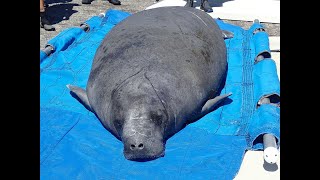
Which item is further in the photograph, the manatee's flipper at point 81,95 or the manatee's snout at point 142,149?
the manatee's flipper at point 81,95

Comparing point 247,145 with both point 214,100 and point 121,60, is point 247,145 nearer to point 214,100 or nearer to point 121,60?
point 214,100

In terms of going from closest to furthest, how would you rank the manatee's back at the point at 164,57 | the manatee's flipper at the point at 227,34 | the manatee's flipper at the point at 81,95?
the manatee's back at the point at 164,57 → the manatee's flipper at the point at 81,95 → the manatee's flipper at the point at 227,34

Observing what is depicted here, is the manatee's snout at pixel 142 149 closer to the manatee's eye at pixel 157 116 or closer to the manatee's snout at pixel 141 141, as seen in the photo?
the manatee's snout at pixel 141 141

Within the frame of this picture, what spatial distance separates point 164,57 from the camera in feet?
13.6

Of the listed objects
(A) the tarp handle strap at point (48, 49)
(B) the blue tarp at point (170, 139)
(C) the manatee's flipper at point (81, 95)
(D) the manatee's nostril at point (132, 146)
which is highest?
(A) the tarp handle strap at point (48, 49)

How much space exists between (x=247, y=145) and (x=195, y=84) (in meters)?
0.73

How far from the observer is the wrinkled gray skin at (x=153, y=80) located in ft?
11.8

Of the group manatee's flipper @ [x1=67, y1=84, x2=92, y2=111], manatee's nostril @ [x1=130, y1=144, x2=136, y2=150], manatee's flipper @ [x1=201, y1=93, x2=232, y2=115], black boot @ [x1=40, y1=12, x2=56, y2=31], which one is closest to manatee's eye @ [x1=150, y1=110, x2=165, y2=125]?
manatee's nostril @ [x1=130, y1=144, x2=136, y2=150]

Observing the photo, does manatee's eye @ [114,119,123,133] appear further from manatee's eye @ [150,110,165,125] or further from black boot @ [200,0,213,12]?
black boot @ [200,0,213,12]

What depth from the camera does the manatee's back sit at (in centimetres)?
394

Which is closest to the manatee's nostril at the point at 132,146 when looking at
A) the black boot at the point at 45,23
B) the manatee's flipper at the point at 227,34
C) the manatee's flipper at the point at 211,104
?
the manatee's flipper at the point at 211,104

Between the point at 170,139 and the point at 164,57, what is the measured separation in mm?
764

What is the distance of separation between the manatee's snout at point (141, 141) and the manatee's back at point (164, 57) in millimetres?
349

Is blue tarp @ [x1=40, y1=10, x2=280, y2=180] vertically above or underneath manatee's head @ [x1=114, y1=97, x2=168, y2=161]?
underneath
